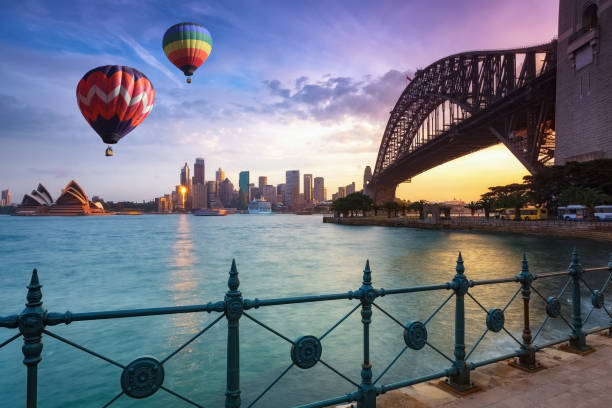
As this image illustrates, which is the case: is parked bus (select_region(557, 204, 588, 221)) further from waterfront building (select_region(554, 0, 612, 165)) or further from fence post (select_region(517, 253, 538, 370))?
fence post (select_region(517, 253, 538, 370))

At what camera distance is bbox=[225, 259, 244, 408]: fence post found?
3162 millimetres

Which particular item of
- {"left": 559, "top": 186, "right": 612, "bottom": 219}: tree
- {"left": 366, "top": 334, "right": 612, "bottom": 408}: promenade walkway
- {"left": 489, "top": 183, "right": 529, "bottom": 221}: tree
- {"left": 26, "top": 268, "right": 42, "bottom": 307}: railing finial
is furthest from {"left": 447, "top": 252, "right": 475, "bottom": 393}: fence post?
{"left": 489, "top": 183, "right": 529, "bottom": 221}: tree

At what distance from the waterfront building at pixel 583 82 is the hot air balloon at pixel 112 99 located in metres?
52.7

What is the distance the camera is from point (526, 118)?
199 feet

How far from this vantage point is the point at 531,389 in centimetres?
424

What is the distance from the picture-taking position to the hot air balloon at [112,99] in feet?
81.8

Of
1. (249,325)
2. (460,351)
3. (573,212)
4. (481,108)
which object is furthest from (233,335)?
(481,108)

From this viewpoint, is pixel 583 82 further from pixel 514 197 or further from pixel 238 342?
pixel 238 342

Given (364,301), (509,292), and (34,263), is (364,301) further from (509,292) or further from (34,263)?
(34,263)

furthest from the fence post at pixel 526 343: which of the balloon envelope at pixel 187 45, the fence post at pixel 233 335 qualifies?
the balloon envelope at pixel 187 45

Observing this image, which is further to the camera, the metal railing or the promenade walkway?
the promenade walkway

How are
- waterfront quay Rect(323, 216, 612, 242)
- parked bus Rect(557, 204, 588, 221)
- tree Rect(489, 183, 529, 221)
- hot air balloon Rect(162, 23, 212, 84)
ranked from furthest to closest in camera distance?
1. tree Rect(489, 183, 529, 221)
2. parked bus Rect(557, 204, 588, 221)
3. waterfront quay Rect(323, 216, 612, 242)
4. hot air balloon Rect(162, 23, 212, 84)

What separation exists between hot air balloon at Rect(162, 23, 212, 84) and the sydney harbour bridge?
49.6 m

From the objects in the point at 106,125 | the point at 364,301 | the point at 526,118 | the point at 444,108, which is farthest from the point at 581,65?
the point at 364,301
